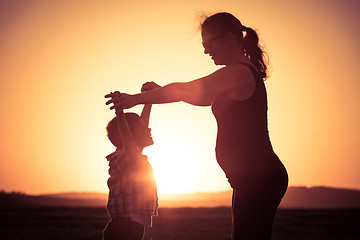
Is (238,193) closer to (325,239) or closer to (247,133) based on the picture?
(247,133)

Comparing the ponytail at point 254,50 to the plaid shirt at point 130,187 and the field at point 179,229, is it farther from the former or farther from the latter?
the field at point 179,229

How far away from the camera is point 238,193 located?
283 centimetres

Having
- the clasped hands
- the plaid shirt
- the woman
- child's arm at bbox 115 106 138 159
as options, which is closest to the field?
the plaid shirt

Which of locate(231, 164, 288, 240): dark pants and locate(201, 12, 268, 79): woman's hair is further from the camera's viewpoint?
locate(201, 12, 268, 79): woman's hair

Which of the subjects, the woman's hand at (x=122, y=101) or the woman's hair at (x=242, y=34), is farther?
the woman's hair at (x=242, y=34)

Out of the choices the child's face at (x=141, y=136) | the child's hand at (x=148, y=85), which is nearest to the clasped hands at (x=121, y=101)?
the child's hand at (x=148, y=85)

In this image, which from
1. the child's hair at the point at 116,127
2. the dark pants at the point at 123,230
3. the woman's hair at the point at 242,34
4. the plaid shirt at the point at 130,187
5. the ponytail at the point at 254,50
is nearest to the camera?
the woman's hair at the point at 242,34

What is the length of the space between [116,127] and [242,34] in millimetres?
1698

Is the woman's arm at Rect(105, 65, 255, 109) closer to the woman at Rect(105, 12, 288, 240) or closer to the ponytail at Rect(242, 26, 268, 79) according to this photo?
the woman at Rect(105, 12, 288, 240)

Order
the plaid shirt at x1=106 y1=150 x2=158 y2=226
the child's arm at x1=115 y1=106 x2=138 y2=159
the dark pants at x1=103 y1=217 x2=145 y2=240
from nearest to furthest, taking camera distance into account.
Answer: the child's arm at x1=115 y1=106 x2=138 y2=159, the dark pants at x1=103 y1=217 x2=145 y2=240, the plaid shirt at x1=106 y1=150 x2=158 y2=226

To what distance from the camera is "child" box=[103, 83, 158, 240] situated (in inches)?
156

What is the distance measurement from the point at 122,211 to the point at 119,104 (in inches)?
59.1

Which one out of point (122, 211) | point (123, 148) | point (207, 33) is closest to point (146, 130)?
point (123, 148)

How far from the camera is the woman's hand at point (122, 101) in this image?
9.09 ft
